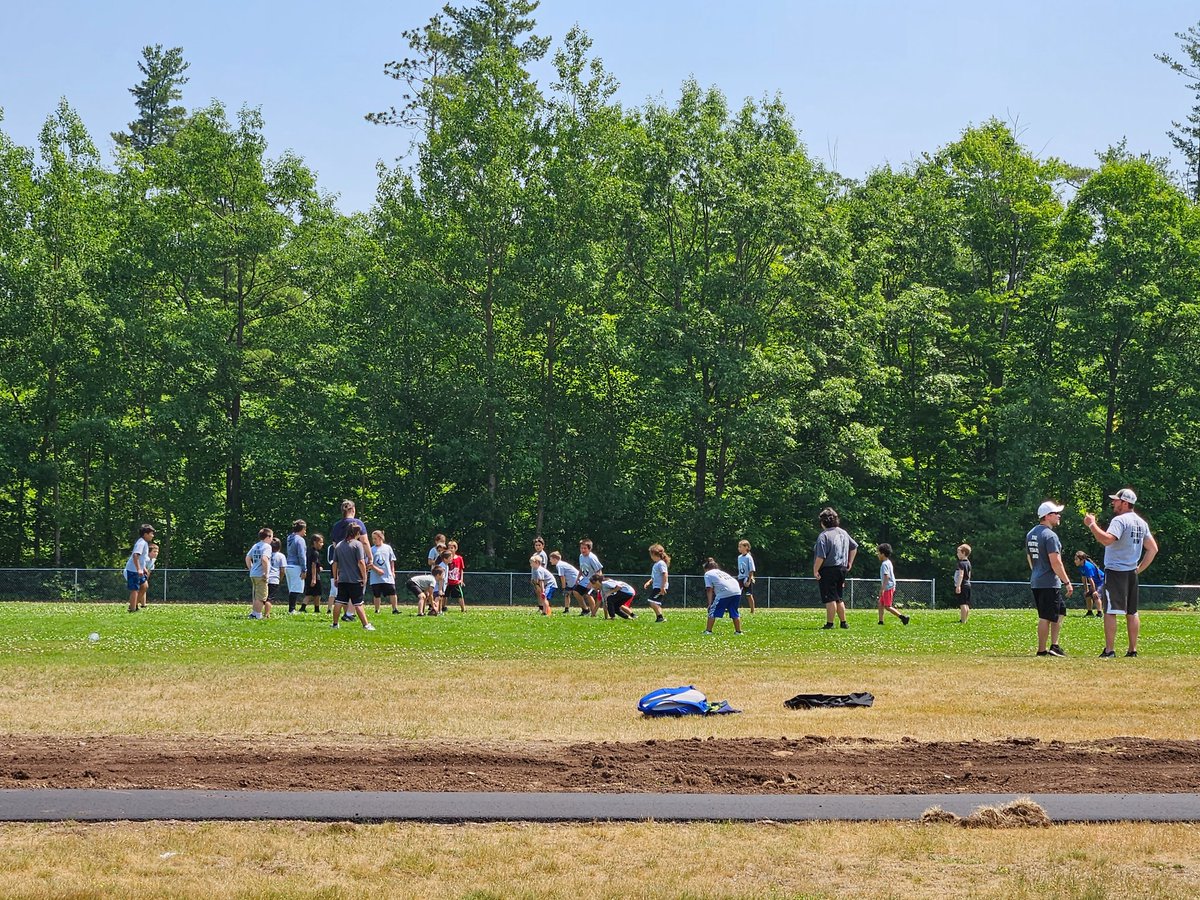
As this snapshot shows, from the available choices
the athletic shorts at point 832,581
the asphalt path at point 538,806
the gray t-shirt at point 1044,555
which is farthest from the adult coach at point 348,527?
the asphalt path at point 538,806

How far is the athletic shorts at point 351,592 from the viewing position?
22703mm

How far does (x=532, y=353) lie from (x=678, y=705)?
39.3 m

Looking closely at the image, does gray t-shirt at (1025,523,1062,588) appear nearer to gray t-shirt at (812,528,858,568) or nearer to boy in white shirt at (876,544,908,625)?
gray t-shirt at (812,528,858,568)

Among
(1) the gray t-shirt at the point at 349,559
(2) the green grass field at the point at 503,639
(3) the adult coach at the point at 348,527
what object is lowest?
(2) the green grass field at the point at 503,639

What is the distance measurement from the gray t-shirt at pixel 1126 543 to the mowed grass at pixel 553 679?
1.18 m

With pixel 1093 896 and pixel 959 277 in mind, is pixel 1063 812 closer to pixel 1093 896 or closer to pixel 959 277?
pixel 1093 896

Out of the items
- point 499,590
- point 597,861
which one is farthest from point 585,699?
point 499,590

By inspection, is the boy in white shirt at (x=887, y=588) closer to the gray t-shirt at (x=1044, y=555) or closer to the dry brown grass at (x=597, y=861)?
the gray t-shirt at (x=1044, y=555)

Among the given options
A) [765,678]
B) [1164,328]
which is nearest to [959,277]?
[1164,328]

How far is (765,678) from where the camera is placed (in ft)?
52.3

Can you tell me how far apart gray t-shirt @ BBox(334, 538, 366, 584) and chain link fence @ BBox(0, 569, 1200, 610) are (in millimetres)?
14891

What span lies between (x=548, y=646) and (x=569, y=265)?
2885 centimetres

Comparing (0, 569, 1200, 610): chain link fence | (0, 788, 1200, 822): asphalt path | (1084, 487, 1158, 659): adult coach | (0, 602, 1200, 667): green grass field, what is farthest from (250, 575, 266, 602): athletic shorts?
(0, 788, 1200, 822): asphalt path

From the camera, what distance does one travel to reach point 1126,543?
55.6 feet
